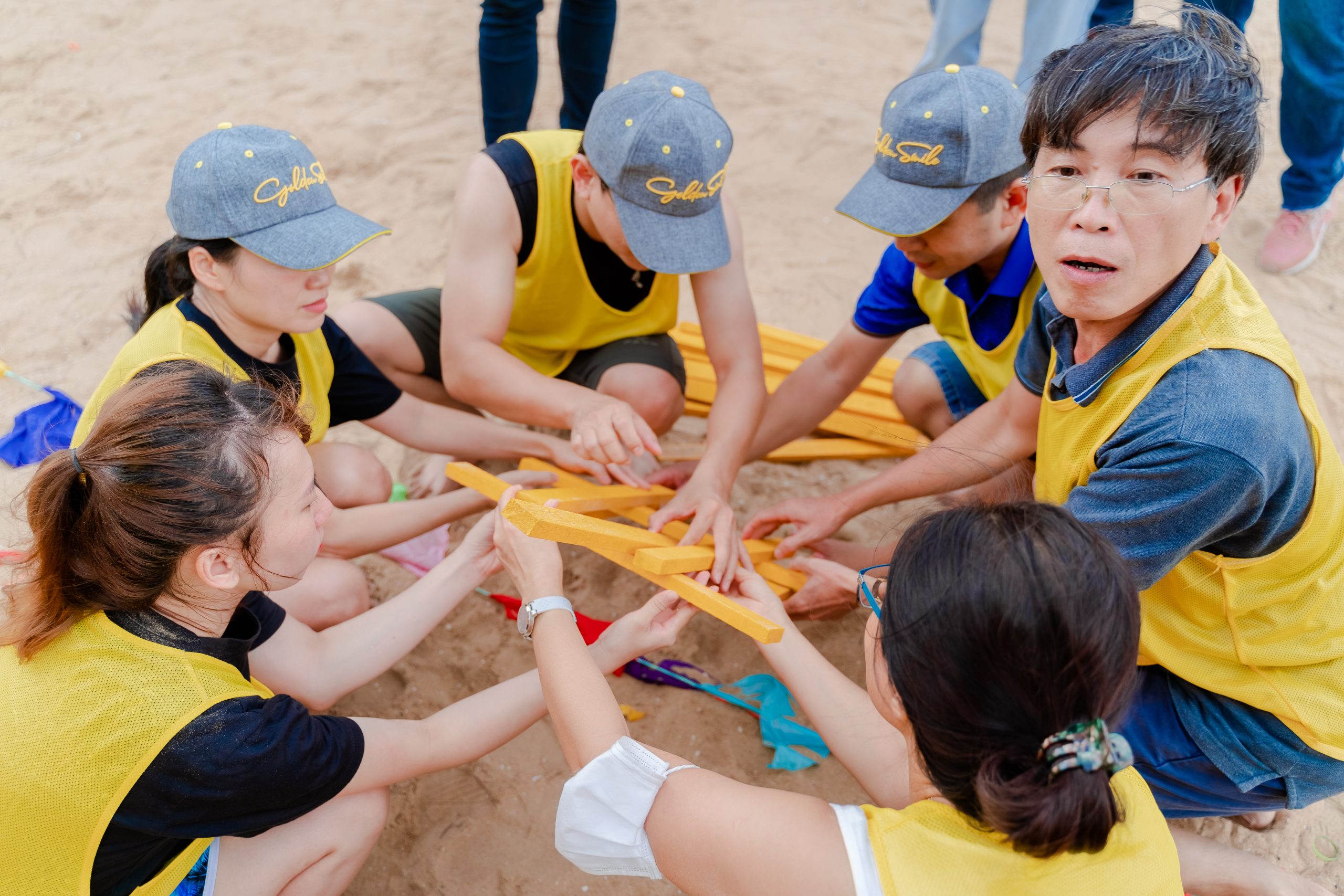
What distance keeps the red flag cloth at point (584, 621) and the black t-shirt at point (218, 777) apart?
0.81 meters

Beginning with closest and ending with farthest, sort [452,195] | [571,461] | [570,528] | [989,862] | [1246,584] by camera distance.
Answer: [989,862]
[1246,584]
[570,528]
[571,461]
[452,195]

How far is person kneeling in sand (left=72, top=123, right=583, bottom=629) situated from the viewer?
2.38 m

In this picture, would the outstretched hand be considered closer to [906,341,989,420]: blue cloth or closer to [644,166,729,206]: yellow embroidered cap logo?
[644,166,729,206]: yellow embroidered cap logo

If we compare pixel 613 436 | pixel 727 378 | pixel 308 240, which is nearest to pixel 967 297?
pixel 727 378

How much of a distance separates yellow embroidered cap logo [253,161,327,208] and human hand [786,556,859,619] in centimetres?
171

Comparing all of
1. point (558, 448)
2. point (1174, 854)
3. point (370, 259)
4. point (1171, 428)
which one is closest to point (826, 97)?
point (370, 259)

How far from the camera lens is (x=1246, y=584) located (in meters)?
1.88

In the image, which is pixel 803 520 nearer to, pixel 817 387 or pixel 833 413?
pixel 817 387

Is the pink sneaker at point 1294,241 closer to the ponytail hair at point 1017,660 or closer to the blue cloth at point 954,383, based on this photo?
the blue cloth at point 954,383

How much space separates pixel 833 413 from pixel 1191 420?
77.8 inches

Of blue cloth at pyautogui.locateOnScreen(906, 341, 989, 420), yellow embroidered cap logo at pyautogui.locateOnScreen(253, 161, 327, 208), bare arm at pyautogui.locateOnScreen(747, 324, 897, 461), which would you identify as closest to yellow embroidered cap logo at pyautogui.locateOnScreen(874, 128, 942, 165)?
bare arm at pyautogui.locateOnScreen(747, 324, 897, 461)

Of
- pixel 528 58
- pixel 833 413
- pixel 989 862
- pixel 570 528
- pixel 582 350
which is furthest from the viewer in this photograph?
pixel 528 58

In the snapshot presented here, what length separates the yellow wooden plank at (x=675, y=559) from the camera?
2.20 meters

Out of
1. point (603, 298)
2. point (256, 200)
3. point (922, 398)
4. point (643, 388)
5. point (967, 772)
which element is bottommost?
point (922, 398)
